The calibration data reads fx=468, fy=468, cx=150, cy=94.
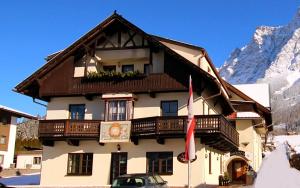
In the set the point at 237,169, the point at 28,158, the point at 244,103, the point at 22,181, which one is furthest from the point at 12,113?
the point at 237,169

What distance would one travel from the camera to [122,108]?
32.2m

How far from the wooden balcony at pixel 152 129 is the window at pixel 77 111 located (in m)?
1.79

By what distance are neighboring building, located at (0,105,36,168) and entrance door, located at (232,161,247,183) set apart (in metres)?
29.4

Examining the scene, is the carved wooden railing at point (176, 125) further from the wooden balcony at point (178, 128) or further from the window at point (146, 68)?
the window at point (146, 68)

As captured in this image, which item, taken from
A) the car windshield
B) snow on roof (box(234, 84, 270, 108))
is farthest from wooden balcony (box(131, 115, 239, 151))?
snow on roof (box(234, 84, 270, 108))

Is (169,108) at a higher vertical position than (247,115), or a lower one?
lower

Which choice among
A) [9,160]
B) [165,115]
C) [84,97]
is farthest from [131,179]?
[9,160]

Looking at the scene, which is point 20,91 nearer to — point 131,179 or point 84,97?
point 84,97

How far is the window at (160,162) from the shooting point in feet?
100

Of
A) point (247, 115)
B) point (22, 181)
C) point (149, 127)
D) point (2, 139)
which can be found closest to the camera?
point (149, 127)

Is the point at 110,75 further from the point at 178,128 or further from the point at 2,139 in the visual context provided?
the point at 2,139

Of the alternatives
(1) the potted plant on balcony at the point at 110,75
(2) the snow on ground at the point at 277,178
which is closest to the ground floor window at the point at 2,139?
(1) the potted plant on balcony at the point at 110,75

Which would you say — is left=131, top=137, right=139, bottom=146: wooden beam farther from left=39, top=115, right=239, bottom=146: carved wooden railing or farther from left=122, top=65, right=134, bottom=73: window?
left=122, top=65, right=134, bottom=73: window

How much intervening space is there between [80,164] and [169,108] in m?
7.45
